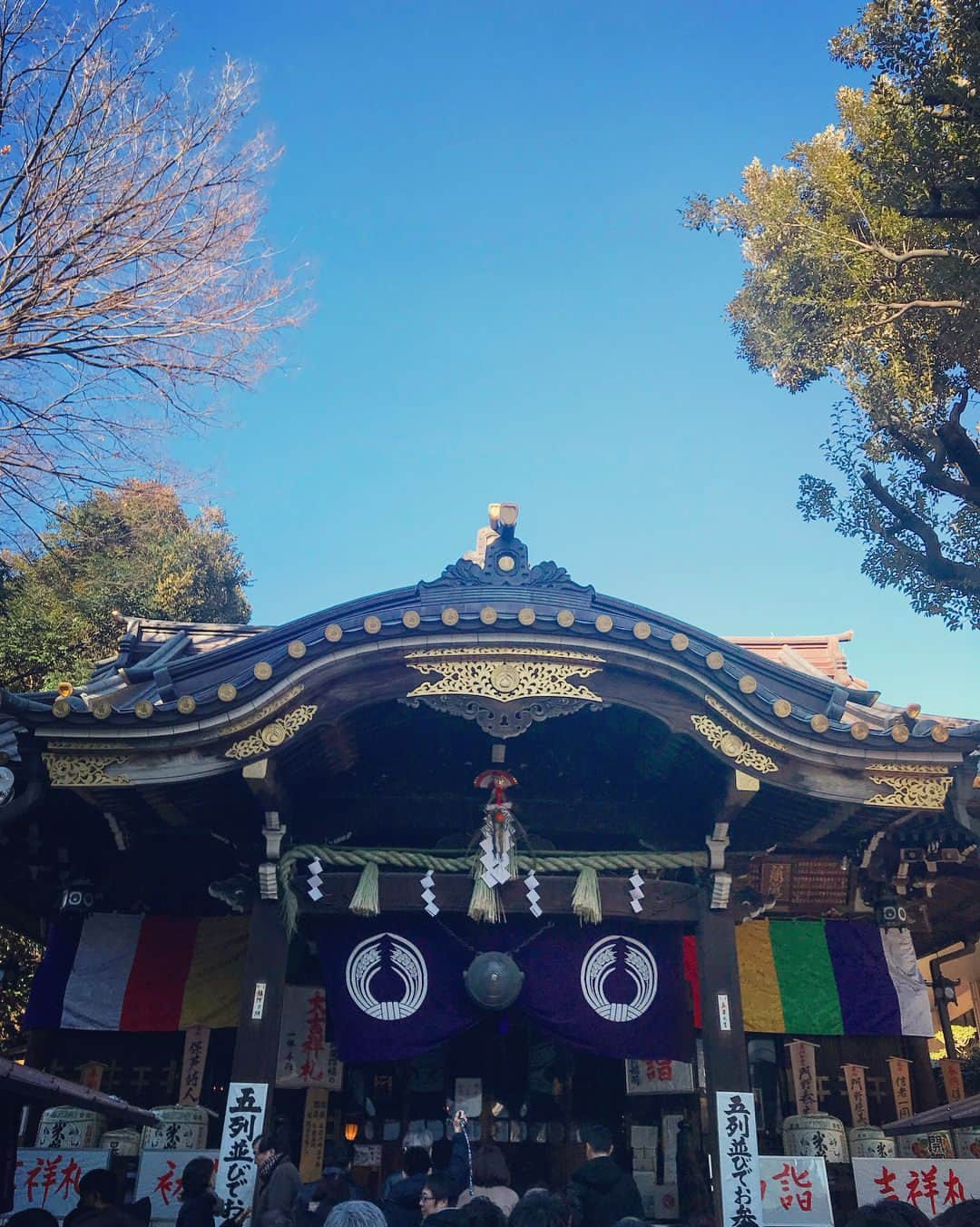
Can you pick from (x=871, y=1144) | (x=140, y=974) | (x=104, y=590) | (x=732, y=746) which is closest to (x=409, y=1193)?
(x=732, y=746)

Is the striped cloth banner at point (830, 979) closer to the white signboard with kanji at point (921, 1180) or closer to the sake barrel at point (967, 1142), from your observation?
the sake barrel at point (967, 1142)

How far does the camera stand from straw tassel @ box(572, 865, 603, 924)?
27.5 feet

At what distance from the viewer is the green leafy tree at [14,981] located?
54.0ft

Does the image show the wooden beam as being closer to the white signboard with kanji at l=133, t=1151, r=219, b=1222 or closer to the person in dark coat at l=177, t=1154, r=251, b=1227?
the white signboard with kanji at l=133, t=1151, r=219, b=1222

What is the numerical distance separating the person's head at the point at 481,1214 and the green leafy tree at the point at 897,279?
901cm

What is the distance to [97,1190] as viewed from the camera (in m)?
5.32

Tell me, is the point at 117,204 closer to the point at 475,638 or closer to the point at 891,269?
the point at 475,638

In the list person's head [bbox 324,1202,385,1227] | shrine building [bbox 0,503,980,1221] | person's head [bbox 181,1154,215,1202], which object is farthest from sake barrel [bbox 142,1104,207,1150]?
person's head [bbox 324,1202,385,1227]

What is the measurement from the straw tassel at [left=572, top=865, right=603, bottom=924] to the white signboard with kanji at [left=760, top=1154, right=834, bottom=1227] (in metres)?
2.29

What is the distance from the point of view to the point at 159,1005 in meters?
9.40

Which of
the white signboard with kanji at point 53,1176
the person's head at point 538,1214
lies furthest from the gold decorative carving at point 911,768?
the white signboard with kanji at point 53,1176

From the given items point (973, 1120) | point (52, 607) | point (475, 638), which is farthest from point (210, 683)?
point (52, 607)

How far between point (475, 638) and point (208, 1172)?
4.20 meters

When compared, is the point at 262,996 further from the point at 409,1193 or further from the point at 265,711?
the point at 265,711
